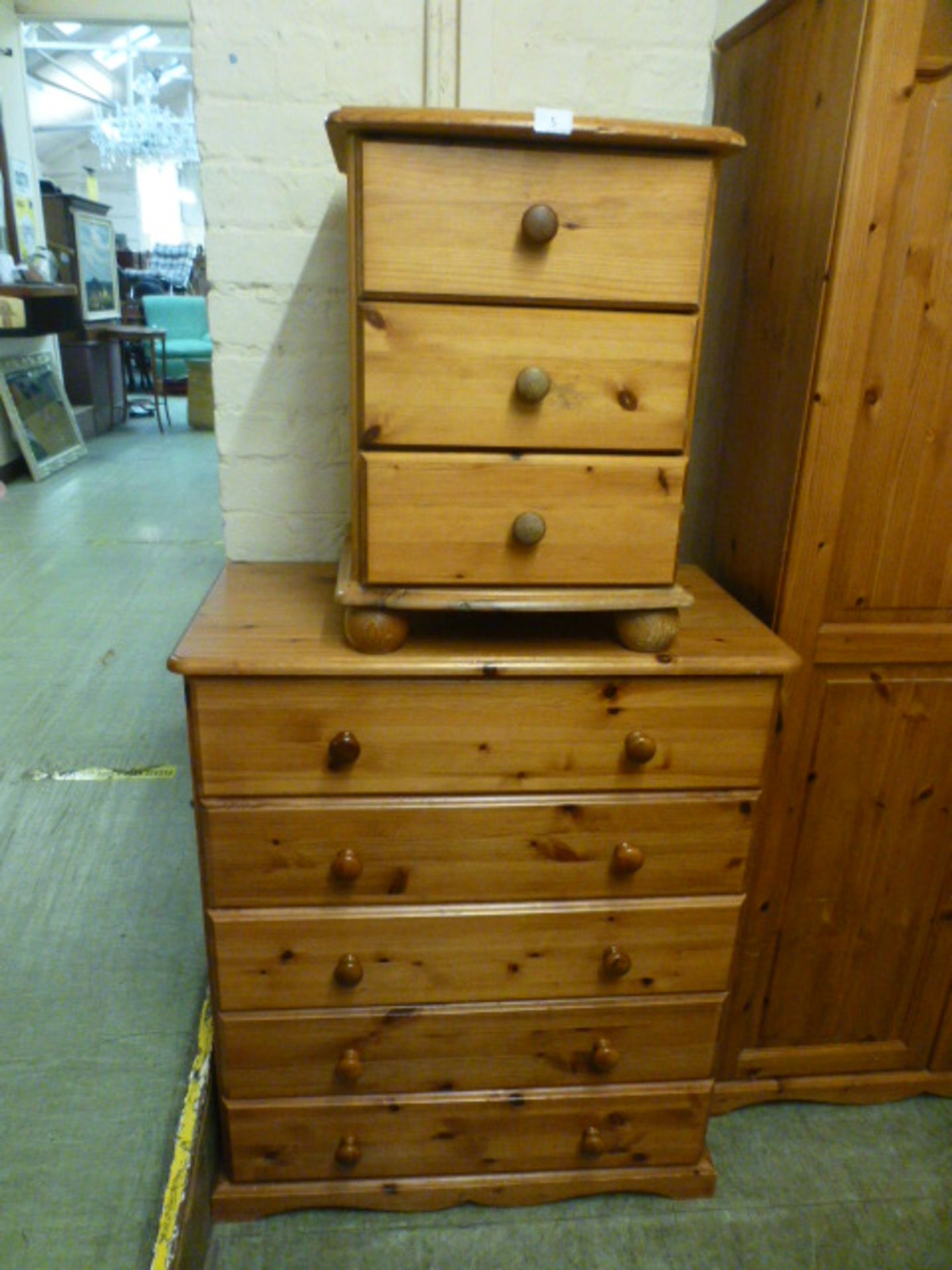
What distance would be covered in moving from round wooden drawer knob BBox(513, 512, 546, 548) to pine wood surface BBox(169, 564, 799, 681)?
16 centimetres

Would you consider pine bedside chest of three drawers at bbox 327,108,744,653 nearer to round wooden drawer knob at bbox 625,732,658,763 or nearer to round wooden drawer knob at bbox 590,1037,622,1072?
round wooden drawer knob at bbox 625,732,658,763

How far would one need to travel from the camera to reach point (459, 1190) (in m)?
1.45

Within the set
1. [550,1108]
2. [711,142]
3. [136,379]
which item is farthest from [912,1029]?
[136,379]

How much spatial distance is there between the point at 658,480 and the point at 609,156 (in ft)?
1.21

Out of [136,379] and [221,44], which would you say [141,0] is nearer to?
[136,379]

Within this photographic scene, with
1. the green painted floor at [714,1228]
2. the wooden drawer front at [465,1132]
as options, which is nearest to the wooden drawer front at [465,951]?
the wooden drawer front at [465,1132]

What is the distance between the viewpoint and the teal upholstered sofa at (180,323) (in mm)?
8531

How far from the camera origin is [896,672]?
1389 millimetres

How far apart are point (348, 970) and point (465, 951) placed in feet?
0.56

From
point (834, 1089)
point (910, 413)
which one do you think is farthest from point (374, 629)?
point (834, 1089)

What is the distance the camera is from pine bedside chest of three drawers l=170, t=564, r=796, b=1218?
1164 mm

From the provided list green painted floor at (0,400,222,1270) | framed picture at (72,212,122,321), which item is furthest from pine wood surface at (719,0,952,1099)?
framed picture at (72,212,122,321)

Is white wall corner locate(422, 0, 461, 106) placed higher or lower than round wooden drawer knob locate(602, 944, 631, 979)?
higher

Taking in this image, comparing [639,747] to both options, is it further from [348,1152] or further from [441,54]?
[441,54]
